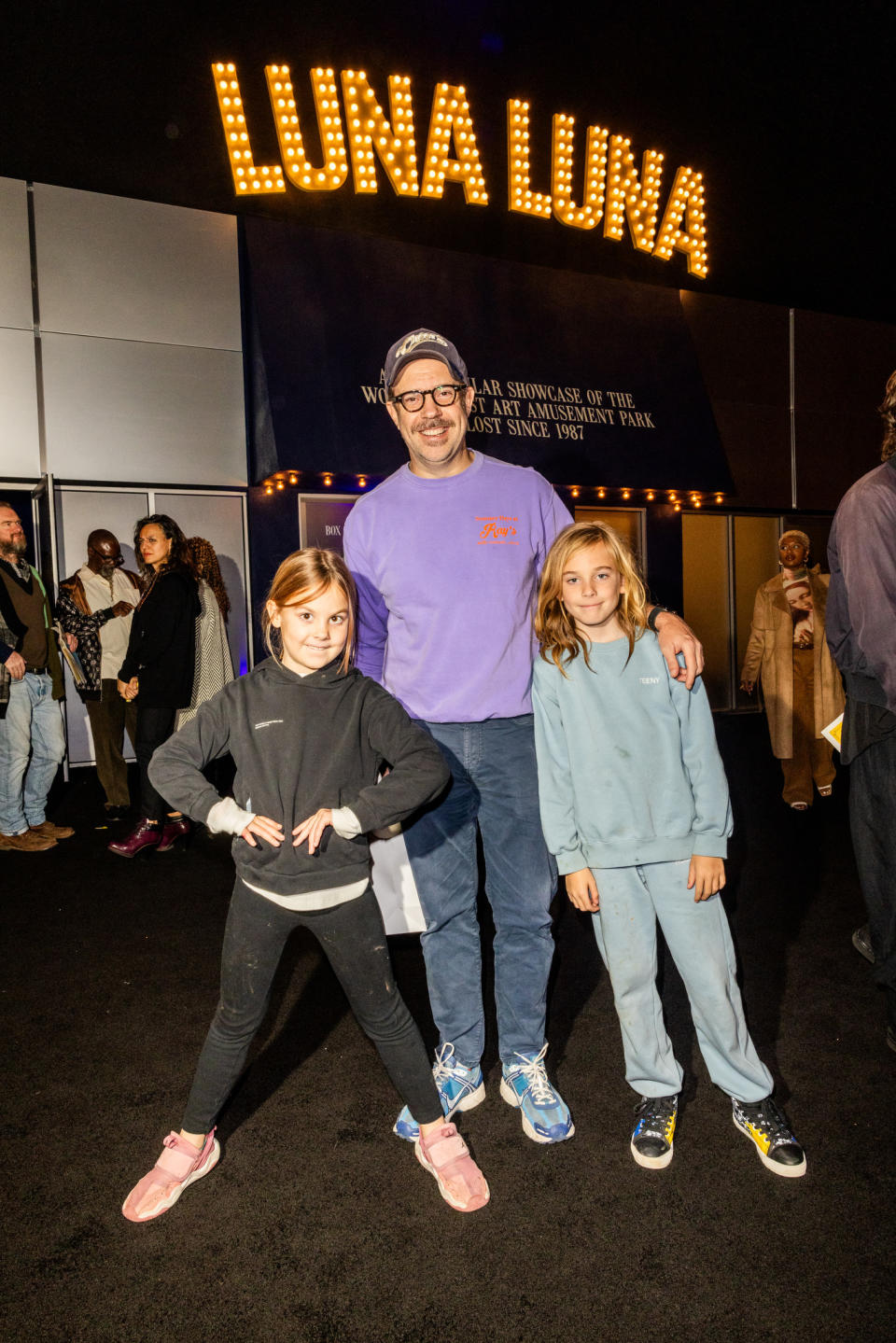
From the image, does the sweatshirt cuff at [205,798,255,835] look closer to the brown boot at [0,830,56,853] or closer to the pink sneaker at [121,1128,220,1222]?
the pink sneaker at [121,1128,220,1222]

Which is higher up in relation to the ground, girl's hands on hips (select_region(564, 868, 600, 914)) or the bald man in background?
the bald man in background

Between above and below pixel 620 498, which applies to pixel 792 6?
above

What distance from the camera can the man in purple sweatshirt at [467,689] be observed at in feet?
8.15

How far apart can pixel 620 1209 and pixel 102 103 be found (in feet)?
38.6

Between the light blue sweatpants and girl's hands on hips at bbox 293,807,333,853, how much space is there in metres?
0.84

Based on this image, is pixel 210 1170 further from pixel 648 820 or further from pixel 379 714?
pixel 648 820

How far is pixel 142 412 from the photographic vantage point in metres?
9.04

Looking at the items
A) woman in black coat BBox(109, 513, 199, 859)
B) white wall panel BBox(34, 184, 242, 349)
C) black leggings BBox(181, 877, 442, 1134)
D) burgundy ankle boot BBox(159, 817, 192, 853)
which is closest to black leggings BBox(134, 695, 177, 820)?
woman in black coat BBox(109, 513, 199, 859)

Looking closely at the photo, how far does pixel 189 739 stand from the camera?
6.90 ft

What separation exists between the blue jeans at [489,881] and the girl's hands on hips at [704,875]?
1.51 ft

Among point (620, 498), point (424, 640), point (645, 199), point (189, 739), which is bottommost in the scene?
point (189, 739)

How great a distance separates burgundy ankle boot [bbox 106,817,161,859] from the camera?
555 centimetres

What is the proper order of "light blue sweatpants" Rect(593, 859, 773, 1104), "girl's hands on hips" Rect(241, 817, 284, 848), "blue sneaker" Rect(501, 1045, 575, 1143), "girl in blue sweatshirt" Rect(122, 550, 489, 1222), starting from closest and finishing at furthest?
1. "girl's hands on hips" Rect(241, 817, 284, 848)
2. "girl in blue sweatshirt" Rect(122, 550, 489, 1222)
3. "light blue sweatpants" Rect(593, 859, 773, 1104)
4. "blue sneaker" Rect(501, 1045, 575, 1143)

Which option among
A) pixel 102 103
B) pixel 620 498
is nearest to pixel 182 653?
pixel 620 498
